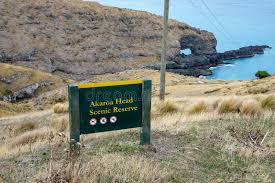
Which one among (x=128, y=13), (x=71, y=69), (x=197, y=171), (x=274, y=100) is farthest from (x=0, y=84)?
(x=197, y=171)

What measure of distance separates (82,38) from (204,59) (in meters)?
32.2

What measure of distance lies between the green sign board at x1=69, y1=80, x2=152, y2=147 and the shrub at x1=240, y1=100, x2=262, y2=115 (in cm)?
492

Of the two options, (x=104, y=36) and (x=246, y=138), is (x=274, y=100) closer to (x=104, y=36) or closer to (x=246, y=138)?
(x=246, y=138)

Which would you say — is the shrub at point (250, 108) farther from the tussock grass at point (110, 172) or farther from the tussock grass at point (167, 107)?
the tussock grass at point (110, 172)

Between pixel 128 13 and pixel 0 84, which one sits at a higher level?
pixel 128 13

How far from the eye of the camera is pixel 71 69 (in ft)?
378

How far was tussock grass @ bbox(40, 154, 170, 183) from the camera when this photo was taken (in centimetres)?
638

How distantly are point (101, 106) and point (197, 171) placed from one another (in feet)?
7.19

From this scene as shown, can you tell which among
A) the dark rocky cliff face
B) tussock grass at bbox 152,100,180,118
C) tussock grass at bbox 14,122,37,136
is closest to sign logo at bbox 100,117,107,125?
tussock grass at bbox 152,100,180,118

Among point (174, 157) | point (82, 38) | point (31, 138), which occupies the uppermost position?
point (82, 38)

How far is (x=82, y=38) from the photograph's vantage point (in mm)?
125938

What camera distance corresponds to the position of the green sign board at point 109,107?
8.78 metres

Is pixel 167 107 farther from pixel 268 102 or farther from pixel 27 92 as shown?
pixel 27 92

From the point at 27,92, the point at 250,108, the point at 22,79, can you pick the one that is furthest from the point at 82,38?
the point at 250,108
